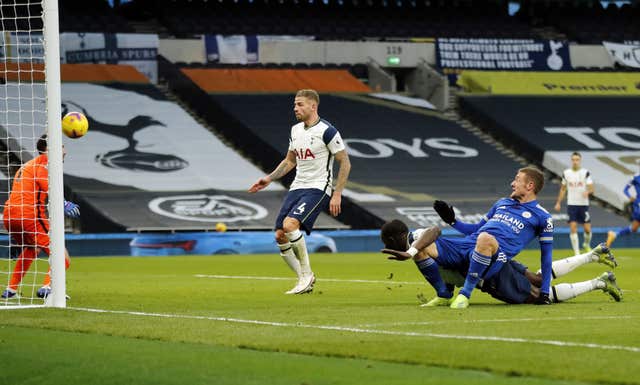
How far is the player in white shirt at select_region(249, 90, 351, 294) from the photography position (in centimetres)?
1406

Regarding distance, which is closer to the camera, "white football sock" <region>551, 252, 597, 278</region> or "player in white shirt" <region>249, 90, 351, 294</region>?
"white football sock" <region>551, 252, 597, 278</region>

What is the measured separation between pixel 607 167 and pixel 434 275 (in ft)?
113

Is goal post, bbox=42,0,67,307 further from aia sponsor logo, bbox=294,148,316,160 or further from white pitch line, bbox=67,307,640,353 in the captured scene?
aia sponsor logo, bbox=294,148,316,160

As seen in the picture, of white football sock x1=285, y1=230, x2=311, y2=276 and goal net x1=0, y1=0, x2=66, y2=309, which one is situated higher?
goal net x1=0, y1=0, x2=66, y2=309

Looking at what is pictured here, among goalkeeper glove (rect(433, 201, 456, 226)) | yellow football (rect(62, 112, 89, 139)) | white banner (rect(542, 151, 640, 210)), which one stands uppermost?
yellow football (rect(62, 112, 89, 139))

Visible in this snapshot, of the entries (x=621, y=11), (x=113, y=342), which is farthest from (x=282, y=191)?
(x=113, y=342)

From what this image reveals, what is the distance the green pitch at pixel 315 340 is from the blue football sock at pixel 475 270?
10.9 inches

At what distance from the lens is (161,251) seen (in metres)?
32.2

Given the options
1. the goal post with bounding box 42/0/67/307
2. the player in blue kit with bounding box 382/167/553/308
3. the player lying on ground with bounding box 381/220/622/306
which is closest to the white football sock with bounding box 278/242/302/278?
the player lying on ground with bounding box 381/220/622/306

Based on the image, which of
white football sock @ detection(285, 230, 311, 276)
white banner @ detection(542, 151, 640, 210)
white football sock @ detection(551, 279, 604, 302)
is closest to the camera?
white football sock @ detection(551, 279, 604, 302)

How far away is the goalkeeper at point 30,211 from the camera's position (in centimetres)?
1302

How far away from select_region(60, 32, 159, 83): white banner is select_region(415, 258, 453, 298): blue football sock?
3589 cm

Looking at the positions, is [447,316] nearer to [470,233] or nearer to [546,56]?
[470,233]

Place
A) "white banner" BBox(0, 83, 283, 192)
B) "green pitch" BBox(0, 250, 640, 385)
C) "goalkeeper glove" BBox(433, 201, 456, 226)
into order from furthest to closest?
"white banner" BBox(0, 83, 283, 192) → "goalkeeper glove" BBox(433, 201, 456, 226) → "green pitch" BBox(0, 250, 640, 385)
